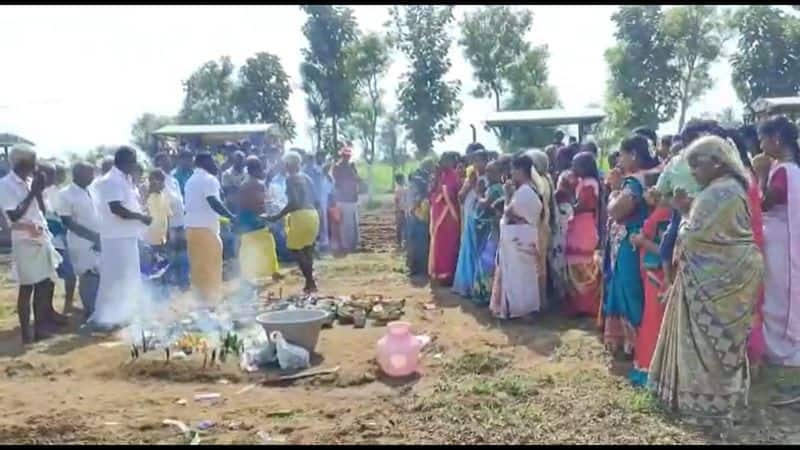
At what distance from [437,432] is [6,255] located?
13.2 metres

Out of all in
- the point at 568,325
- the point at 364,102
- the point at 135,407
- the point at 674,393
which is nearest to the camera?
the point at 674,393

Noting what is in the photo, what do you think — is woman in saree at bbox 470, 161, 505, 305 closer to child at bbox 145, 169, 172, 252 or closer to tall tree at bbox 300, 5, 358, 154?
child at bbox 145, 169, 172, 252

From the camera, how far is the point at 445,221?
9750 mm

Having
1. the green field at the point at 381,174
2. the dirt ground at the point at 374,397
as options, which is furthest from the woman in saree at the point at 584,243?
the green field at the point at 381,174

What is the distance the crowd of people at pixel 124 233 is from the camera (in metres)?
7.34

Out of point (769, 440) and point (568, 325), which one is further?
point (568, 325)

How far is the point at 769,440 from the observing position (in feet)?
14.5

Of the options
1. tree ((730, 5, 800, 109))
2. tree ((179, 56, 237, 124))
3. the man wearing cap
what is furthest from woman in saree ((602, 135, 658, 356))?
tree ((179, 56, 237, 124))

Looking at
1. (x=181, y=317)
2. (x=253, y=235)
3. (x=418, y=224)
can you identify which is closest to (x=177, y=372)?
(x=181, y=317)

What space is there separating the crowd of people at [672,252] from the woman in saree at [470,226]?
1.09 feet

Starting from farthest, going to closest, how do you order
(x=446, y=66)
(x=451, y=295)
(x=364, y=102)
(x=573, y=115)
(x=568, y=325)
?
(x=364, y=102) → (x=446, y=66) → (x=573, y=115) → (x=451, y=295) → (x=568, y=325)

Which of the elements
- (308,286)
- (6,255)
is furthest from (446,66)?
(308,286)

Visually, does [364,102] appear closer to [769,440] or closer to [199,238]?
[199,238]

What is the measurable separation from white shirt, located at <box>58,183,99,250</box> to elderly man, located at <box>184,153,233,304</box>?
0.93 m
